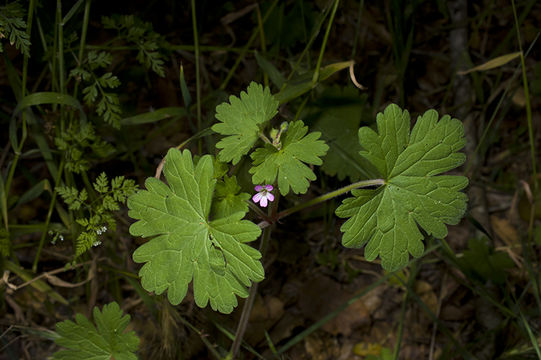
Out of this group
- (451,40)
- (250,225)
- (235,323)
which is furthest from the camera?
(451,40)

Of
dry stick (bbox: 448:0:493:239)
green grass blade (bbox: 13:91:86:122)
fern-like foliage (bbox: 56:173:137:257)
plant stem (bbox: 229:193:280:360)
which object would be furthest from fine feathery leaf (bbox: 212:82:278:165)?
dry stick (bbox: 448:0:493:239)

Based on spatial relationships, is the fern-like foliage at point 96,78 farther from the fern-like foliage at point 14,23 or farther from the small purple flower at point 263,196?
the small purple flower at point 263,196

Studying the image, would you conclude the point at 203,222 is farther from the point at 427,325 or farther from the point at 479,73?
the point at 479,73

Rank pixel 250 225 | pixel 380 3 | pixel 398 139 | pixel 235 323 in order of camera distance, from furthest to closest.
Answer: pixel 380 3, pixel 235 323, pixel 398 139, pixel 250 225

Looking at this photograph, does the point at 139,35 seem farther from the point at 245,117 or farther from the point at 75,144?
the point at 245,117

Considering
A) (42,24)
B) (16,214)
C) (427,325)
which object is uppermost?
(42,24)

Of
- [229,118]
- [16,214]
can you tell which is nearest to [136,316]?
[16,214]

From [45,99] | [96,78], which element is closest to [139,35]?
[96,78]
